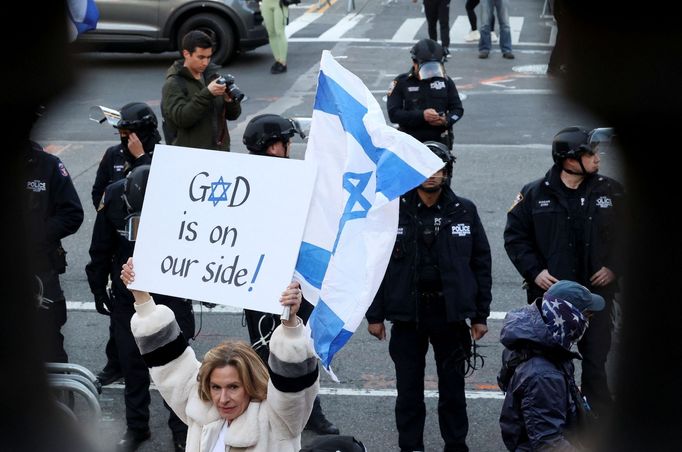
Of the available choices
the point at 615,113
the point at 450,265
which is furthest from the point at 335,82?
the point at 450,265

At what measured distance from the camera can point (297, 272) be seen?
397 centimetres

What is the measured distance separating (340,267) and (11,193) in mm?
1180

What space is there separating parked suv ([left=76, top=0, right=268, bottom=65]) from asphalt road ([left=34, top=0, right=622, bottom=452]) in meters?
0.40

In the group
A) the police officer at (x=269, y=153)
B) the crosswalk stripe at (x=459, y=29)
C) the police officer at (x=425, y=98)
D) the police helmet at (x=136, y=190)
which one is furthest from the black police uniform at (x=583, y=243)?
the crosswalk stripe at (x=459, y=29)

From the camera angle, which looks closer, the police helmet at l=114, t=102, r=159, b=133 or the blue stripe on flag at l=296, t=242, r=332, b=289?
the blue stripe on flag at l=296, t=242, r=332, b=289

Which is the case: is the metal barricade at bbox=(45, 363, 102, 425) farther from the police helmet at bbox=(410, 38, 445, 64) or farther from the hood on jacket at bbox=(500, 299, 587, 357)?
the police helmet at bbox=(410, 38, 445, 64)

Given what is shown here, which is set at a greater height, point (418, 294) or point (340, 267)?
A: point (340, 267)

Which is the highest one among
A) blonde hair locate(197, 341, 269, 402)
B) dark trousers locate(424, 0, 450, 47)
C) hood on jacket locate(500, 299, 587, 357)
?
blonde hair locate(197, 341, 269, 402)

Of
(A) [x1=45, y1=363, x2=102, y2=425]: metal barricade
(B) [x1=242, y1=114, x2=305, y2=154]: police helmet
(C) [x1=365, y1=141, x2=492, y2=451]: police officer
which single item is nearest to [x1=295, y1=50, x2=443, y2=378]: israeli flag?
(C) [x1=365, y1=141, x2=492, y2=451]: police officer

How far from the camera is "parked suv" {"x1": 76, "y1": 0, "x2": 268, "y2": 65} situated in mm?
15961

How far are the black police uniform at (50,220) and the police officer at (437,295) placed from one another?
1958mm

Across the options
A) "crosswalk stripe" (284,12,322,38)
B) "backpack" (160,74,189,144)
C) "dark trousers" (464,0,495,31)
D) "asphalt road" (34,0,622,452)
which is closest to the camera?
"asphalt road" (34,0,622,452)

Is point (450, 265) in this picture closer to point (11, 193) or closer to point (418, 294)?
point (418, 294)

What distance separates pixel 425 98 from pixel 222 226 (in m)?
5.33
